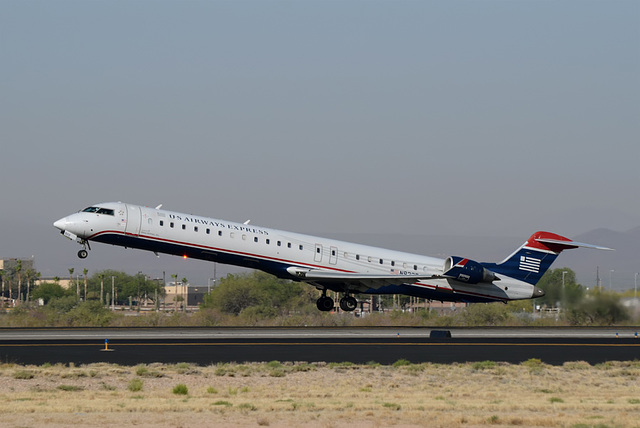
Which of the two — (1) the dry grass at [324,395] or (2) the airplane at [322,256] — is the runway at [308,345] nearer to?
(1) the dry grass at [324,395]

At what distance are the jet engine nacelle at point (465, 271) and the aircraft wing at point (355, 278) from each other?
89 cm

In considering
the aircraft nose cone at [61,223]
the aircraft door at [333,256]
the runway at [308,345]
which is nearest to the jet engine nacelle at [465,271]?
the runway at [308,345]

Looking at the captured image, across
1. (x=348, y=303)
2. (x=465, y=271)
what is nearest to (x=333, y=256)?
(x=348, y=303)

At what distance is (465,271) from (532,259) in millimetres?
4790

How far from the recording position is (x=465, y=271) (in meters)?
44.5

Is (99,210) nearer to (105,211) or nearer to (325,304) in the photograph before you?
(105,211)

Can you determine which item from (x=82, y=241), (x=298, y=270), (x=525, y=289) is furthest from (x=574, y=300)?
(x=82, y=241)

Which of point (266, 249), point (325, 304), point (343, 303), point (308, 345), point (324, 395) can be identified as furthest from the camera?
point (325, 304)

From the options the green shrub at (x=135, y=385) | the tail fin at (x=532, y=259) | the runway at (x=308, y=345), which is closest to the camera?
the green shrub at (x=135, y=385)

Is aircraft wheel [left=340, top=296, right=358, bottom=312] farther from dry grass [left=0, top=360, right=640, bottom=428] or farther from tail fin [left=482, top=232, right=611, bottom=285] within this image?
dry grass [left=0, top=360, right=640, bottom=428]

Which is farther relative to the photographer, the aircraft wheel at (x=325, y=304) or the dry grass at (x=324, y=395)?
the aircraft wheel at (x=325, y=304)

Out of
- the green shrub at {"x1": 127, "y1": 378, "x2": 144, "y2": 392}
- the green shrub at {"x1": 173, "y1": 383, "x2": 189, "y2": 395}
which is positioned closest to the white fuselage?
the green shrub at {"x1": 127, "y1": 378, "x2": 144, "y2": 392}

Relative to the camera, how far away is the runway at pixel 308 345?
28484 mm

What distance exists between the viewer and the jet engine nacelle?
44188 mm
